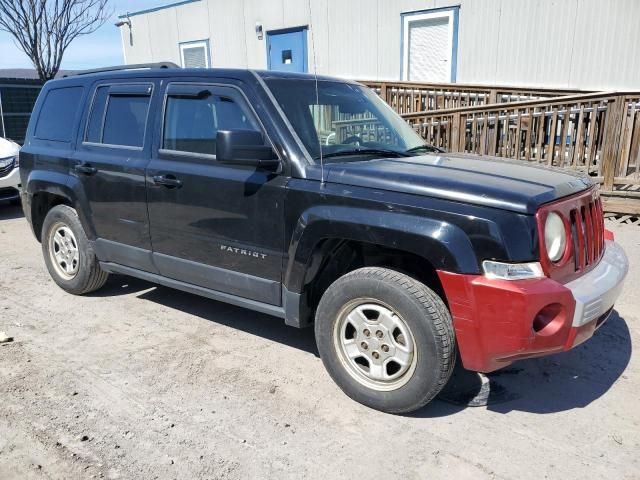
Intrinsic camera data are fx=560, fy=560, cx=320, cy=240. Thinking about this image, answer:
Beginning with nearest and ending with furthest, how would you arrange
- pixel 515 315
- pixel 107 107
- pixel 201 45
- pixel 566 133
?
pixel 515 315, pixel 107 107, pixel 566 133, pixel 201 45

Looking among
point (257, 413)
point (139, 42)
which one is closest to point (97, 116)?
point (257, 413)

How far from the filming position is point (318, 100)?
12.9 feet

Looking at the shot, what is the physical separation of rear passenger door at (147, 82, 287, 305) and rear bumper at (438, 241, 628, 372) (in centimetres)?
124

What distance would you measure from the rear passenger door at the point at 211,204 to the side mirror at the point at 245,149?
0.31ft

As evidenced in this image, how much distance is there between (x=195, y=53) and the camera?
1617 cm

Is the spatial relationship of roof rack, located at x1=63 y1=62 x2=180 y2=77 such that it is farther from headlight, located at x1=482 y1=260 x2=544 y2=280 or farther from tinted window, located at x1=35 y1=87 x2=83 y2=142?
headlight, located at x1=482 y1=260 x2=544 y2=280

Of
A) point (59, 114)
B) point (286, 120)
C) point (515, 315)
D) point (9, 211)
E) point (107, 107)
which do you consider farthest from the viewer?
point (9, 211)

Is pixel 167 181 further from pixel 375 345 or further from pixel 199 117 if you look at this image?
pixel 375 345

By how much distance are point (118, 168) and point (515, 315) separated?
311 cm

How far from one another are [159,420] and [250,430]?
1.76 ft

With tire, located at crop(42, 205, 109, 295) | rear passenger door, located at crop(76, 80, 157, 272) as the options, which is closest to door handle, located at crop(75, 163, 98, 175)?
rear passenger door, located at crop(76, 80, 157, 272)

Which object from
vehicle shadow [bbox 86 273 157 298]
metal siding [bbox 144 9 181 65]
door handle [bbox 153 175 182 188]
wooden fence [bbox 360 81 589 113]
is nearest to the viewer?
door handle [bbox 153 175 182 188]

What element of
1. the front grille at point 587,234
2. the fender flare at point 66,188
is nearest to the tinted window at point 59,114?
the fender flare at point 66,188

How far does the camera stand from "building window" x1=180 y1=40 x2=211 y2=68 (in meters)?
15.8
